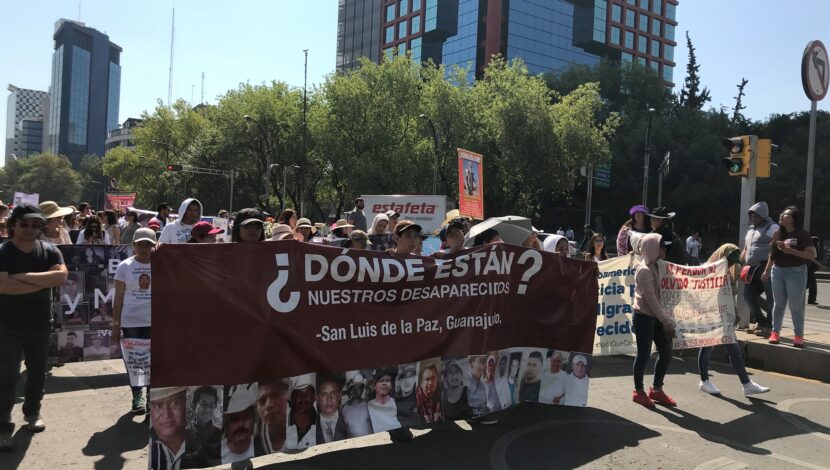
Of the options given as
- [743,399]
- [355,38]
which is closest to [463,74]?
[743,399]

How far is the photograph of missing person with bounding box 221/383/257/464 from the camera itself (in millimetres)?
3857

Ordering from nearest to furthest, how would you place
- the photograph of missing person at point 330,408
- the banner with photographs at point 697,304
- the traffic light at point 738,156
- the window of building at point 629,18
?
the photograph of missing person at point 330,408 < the banner with photographs at point 697,304 < the traffic light at point 738,156 < the window of building at point 629,18

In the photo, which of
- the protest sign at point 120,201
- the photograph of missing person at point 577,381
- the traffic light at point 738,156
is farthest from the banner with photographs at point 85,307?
the protest sign at point 120,201

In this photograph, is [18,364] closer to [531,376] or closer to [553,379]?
[531,376]

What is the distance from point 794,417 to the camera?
5660mm

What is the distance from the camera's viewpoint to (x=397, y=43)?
88125mm

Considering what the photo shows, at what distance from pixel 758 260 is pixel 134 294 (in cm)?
803

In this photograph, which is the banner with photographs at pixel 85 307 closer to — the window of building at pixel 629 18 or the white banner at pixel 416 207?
the white banner at pixel 416 207

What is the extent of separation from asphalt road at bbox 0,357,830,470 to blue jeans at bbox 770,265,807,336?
3.87 feet

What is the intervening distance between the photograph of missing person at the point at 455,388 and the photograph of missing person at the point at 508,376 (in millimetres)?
400

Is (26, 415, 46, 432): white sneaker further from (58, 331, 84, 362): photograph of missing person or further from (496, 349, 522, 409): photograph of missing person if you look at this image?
(496, 349, 522, 409): photograph of missing person

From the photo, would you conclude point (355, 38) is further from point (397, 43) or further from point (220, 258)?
point (220, 258)

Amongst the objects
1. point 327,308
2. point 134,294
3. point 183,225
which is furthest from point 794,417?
point 183,225

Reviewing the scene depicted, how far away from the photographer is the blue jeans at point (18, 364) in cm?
455
